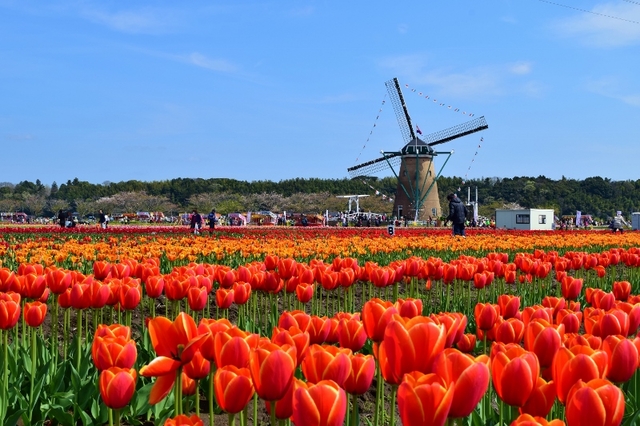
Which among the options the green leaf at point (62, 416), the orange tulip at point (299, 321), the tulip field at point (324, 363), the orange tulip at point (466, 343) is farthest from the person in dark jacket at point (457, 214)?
the orange tulip at point (299, 321)

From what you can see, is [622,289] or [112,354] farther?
[622,289]

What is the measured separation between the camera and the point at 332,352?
5.82 feet

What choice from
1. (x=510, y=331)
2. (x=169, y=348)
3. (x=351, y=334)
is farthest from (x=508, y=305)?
(x=169, y=348)

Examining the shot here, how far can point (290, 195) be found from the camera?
111000 mm

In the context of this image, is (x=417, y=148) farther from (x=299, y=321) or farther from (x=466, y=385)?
(x=466, y=385)

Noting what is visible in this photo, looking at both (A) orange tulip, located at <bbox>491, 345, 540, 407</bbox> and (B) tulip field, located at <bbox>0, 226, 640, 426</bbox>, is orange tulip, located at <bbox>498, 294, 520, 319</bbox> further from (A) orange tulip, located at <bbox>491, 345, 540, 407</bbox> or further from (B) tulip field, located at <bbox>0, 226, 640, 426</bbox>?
(A) orange tulip, located at <bbox>491, 345, 540, 407</bbox>

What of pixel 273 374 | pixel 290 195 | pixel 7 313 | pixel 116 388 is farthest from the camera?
pixel 290 195

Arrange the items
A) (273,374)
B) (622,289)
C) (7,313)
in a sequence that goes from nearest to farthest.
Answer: (273,374) < (7,313) < (622,289)

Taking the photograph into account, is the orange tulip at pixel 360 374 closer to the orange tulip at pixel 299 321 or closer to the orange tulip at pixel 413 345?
the orange tulip at pixel 413 345

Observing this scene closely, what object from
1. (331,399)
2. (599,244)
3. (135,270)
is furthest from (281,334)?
(599,244)

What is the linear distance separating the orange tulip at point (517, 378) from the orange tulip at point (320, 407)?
1.64 feet

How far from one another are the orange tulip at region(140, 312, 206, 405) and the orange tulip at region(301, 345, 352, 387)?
0.31 metres

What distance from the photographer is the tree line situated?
98.7 metres

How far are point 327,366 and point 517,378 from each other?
467mm
